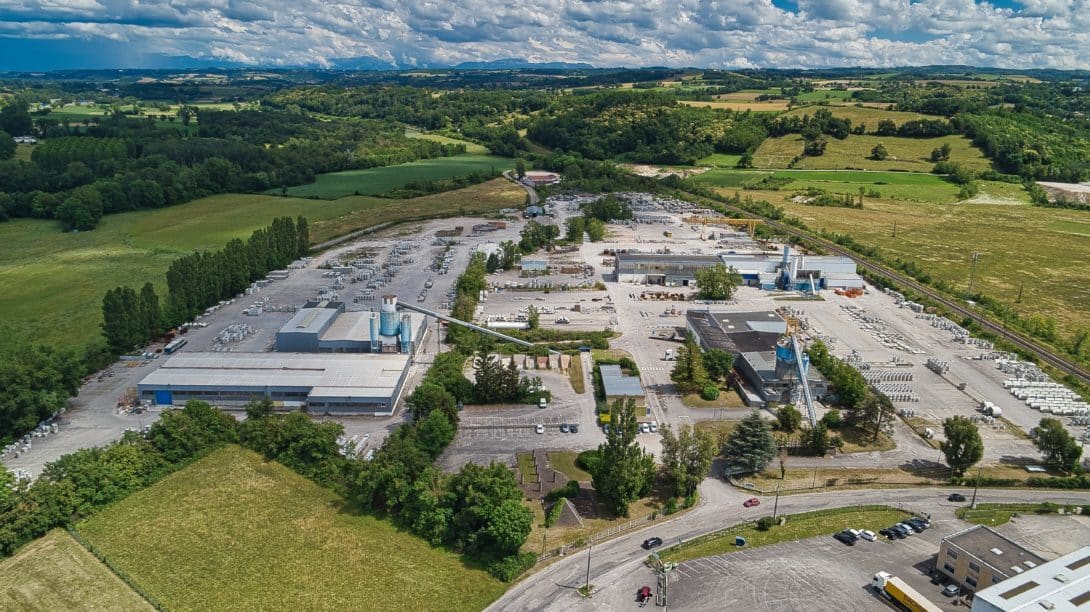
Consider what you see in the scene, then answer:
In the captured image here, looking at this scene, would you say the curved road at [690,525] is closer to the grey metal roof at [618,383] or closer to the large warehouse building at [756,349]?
the grey metal roof at [618,383]

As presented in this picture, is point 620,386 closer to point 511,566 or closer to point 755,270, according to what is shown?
point 511,566

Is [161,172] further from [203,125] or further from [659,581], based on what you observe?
[659,581]

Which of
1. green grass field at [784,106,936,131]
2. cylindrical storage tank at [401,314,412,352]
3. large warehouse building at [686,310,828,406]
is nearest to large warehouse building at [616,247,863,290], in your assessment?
large warehouse building at [686,310,828,406]

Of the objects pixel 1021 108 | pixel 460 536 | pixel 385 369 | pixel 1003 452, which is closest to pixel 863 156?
pixel 1021 108

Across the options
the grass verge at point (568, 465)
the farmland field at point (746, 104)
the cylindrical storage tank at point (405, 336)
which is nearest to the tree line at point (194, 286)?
the cylindrical storage tank at point (405, 336)

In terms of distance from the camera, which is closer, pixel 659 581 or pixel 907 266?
pixel 659 581

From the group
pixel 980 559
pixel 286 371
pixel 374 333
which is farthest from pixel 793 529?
pixel 286 371

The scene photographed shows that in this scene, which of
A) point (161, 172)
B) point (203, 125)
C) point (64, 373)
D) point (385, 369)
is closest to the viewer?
point (64, 373)
